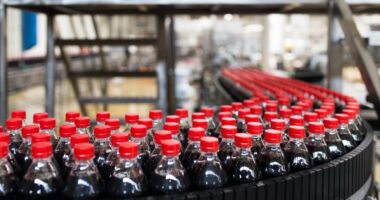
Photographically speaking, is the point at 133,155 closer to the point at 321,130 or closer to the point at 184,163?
the point at 184,163

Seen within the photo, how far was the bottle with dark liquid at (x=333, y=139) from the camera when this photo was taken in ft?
4.12

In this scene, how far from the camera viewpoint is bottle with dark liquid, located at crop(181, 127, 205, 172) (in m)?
1.06

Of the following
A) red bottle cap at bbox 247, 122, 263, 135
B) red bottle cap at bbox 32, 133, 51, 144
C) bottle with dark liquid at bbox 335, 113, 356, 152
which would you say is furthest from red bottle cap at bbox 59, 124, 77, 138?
bottle with dark liquid at bbox 335, 113, 356, 152

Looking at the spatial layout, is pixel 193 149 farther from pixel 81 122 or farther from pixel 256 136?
pixel 81 122

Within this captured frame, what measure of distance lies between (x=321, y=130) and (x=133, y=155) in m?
0.55

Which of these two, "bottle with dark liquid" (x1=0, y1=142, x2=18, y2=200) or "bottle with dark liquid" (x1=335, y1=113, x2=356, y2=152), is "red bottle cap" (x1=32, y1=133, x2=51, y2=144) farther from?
"bottle with dark liquid" (x1=335, y1=113, x2=356, y2=152)

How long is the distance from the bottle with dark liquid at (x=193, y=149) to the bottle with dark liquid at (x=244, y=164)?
0.09 metres

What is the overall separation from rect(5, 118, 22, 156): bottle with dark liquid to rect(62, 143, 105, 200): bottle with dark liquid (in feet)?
1.05

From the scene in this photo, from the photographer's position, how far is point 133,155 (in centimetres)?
90

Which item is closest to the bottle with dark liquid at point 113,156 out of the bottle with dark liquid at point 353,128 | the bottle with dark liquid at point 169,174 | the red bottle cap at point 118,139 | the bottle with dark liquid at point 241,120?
the red bottle cap at point 118,139

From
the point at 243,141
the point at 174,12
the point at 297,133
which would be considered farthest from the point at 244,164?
the point at 174,12

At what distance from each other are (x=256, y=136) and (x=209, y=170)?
238mm

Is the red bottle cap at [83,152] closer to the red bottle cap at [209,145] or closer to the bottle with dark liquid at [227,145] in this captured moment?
the red bottle cap at [209,145]

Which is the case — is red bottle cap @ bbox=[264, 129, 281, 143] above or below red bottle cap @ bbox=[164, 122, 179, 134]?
below
